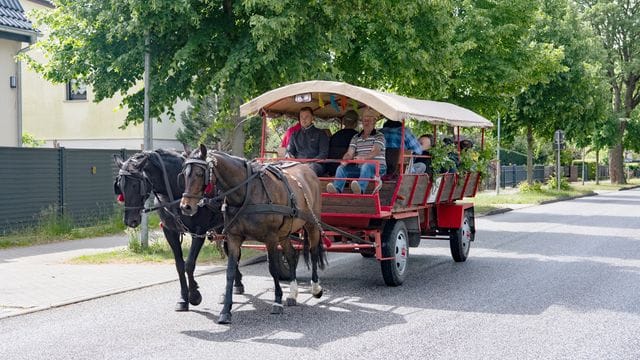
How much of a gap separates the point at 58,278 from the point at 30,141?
1875 centimetres

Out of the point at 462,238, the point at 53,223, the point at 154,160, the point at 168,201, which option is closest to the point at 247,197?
the point at 168,201

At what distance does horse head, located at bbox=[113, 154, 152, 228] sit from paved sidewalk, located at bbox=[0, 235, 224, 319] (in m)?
1.73

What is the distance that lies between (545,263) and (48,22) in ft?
33.4

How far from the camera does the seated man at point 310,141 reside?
35.7 ft

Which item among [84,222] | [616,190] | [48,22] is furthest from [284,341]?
[616,190]

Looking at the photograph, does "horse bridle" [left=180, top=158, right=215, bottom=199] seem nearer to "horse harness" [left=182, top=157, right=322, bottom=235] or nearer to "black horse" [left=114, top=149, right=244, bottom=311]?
"horse harness" [left=182, top=157, right=322, bottom=235]

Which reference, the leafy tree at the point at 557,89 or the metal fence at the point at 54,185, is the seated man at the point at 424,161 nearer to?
the metal fence at the point at 54,185

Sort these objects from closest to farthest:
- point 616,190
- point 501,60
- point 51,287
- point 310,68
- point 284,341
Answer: point 284,341 < point 51,287 < point 310,68 < point 501,60 < point 616,190

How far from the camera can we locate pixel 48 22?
48.5ft

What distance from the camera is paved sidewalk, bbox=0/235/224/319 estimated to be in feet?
31.4

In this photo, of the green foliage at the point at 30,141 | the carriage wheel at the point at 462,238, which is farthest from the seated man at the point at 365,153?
the green foliage at the point at 30,141

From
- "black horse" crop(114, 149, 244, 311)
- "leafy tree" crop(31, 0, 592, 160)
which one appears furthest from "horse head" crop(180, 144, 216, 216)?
"leafy tree" crop(31, 0, 592, 160)

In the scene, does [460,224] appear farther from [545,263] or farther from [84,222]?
[84,222]

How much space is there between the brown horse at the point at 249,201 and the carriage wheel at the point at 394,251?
1.40m
